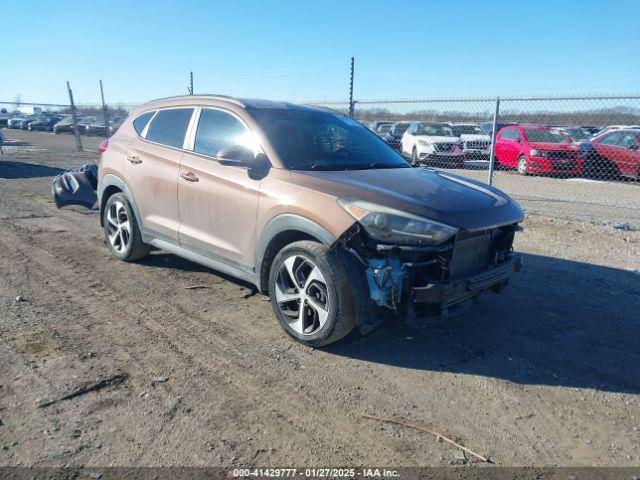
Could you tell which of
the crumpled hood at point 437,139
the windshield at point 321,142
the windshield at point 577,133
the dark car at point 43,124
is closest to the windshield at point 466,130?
the crumpled hood at point 437,139

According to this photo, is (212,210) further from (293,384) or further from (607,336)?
(607,336)

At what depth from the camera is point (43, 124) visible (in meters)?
43.6

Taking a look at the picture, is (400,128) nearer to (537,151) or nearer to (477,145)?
(477,145)

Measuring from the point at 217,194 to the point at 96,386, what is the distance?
73.5 inches

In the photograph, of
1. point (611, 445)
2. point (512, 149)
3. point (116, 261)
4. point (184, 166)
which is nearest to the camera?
point (611, 445)

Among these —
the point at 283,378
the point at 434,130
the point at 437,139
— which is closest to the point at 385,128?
the point at 434,130

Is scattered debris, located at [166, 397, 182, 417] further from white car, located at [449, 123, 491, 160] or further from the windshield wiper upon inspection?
white car, located at [449, 123, 491, 160]

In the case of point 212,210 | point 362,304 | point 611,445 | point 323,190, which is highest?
point 323,190

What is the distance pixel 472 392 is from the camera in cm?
327

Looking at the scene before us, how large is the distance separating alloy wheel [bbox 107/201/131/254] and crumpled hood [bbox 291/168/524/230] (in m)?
2.61

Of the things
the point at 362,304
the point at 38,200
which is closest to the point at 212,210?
the point at 362,304

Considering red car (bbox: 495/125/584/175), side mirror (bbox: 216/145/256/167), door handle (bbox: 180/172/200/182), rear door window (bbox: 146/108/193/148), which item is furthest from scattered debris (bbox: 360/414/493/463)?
red car (bbox: 495/125/584/175)

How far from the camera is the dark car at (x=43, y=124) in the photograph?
4366 cm

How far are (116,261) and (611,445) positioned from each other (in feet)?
16.6
